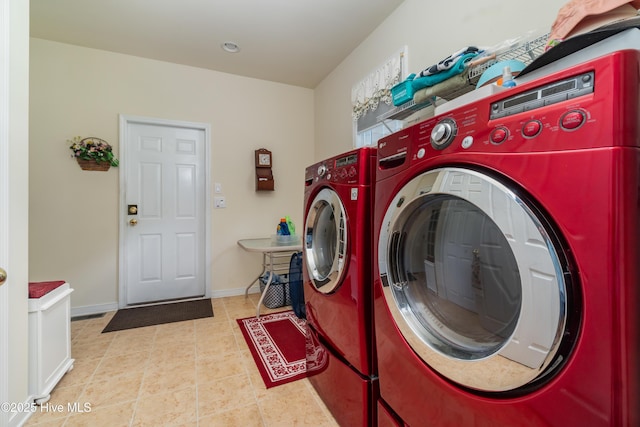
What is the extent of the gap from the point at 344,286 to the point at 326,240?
358mm

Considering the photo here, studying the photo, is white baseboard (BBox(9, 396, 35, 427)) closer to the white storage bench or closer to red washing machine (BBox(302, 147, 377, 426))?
the white storage bench

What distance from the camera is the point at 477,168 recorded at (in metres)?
0.62

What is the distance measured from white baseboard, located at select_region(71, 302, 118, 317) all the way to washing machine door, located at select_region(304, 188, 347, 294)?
7.82ft

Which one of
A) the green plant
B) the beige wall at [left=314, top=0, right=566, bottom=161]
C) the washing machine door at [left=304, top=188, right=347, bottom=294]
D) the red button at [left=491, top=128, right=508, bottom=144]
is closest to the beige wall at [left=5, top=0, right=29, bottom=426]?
the green plant

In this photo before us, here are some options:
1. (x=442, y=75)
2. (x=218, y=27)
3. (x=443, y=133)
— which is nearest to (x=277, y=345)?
(x=443, y=133)

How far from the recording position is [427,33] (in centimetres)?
179

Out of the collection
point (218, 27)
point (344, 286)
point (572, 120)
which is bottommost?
point (344, 286)

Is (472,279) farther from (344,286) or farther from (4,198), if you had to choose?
(4,198)

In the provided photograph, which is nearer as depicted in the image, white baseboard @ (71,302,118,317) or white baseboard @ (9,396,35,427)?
white baseboard @ (9,396,35,427)

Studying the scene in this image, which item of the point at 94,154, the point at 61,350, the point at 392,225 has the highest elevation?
the point at 94,154

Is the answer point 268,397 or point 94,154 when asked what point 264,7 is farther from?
point 268,397

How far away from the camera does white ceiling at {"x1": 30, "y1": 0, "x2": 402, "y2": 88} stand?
6.63 feet

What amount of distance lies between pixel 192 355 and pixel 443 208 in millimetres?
1964

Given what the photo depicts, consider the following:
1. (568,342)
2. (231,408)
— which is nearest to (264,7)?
(568,342)
